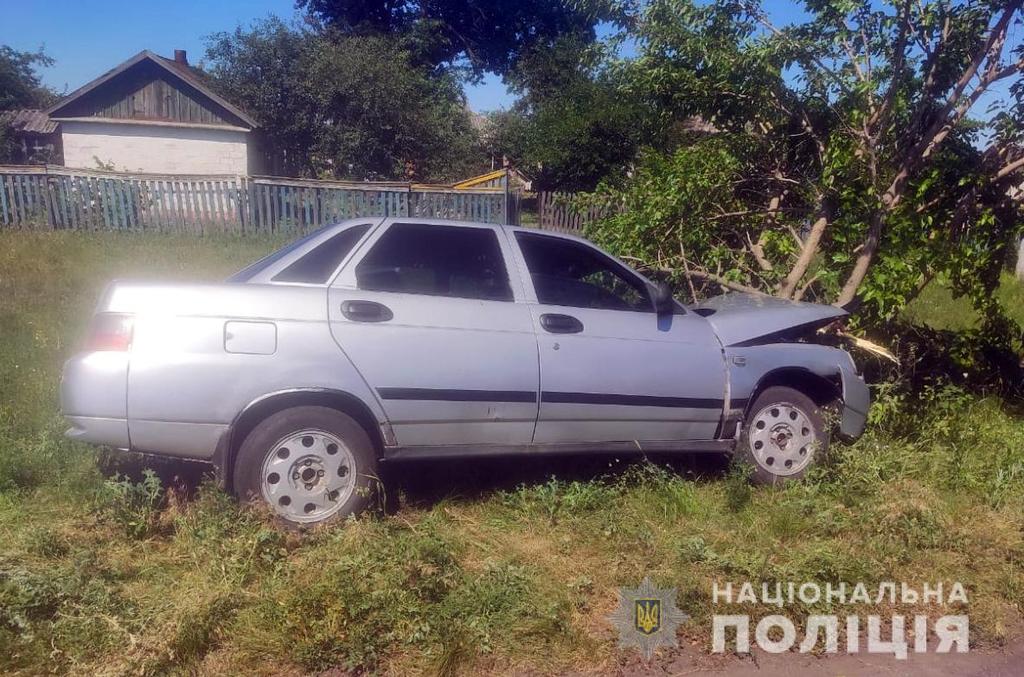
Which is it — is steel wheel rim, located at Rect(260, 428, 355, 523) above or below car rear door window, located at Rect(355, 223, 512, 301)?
below

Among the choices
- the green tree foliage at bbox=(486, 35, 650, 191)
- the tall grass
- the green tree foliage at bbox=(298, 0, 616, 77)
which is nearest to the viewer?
the tall grass

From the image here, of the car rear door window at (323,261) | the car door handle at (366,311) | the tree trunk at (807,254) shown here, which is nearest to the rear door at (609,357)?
the car door handle at (366,311)

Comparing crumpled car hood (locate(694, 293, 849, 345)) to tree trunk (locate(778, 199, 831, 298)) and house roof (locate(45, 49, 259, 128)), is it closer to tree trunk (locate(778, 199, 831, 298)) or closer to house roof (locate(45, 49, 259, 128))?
tree trunk (locate(778, 199, 831, 298))

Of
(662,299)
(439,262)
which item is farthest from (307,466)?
(662,299)

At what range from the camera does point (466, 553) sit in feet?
13.7

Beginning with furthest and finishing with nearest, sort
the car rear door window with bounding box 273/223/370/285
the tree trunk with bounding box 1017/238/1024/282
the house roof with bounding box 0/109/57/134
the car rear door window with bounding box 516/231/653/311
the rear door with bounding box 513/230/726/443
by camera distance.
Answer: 1. the house roof with bounding box 0/109/57/134
2. the tree trunk with bounding box 1017/238/1024/282
3. the car rear door window with bounding box 516/231/653/311
4. the rear door with bounding box 513/230/726/443
5. the car rear door window with bounding box 273/223/370/285

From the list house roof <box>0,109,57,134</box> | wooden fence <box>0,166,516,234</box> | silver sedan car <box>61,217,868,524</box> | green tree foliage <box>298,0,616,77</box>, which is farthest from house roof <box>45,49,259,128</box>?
silver sedan car <box>61,217,868,524</box>

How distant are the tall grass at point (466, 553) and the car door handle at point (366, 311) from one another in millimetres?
1017

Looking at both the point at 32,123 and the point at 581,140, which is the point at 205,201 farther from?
the point at 32,123

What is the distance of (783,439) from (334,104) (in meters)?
22.3

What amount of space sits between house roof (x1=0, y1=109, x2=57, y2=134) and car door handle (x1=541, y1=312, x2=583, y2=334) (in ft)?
95.2

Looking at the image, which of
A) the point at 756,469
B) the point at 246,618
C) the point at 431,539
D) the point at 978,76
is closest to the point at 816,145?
the point at 978,76

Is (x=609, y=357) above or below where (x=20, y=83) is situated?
below

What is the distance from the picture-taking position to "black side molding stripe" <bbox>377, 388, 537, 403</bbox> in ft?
14.1
